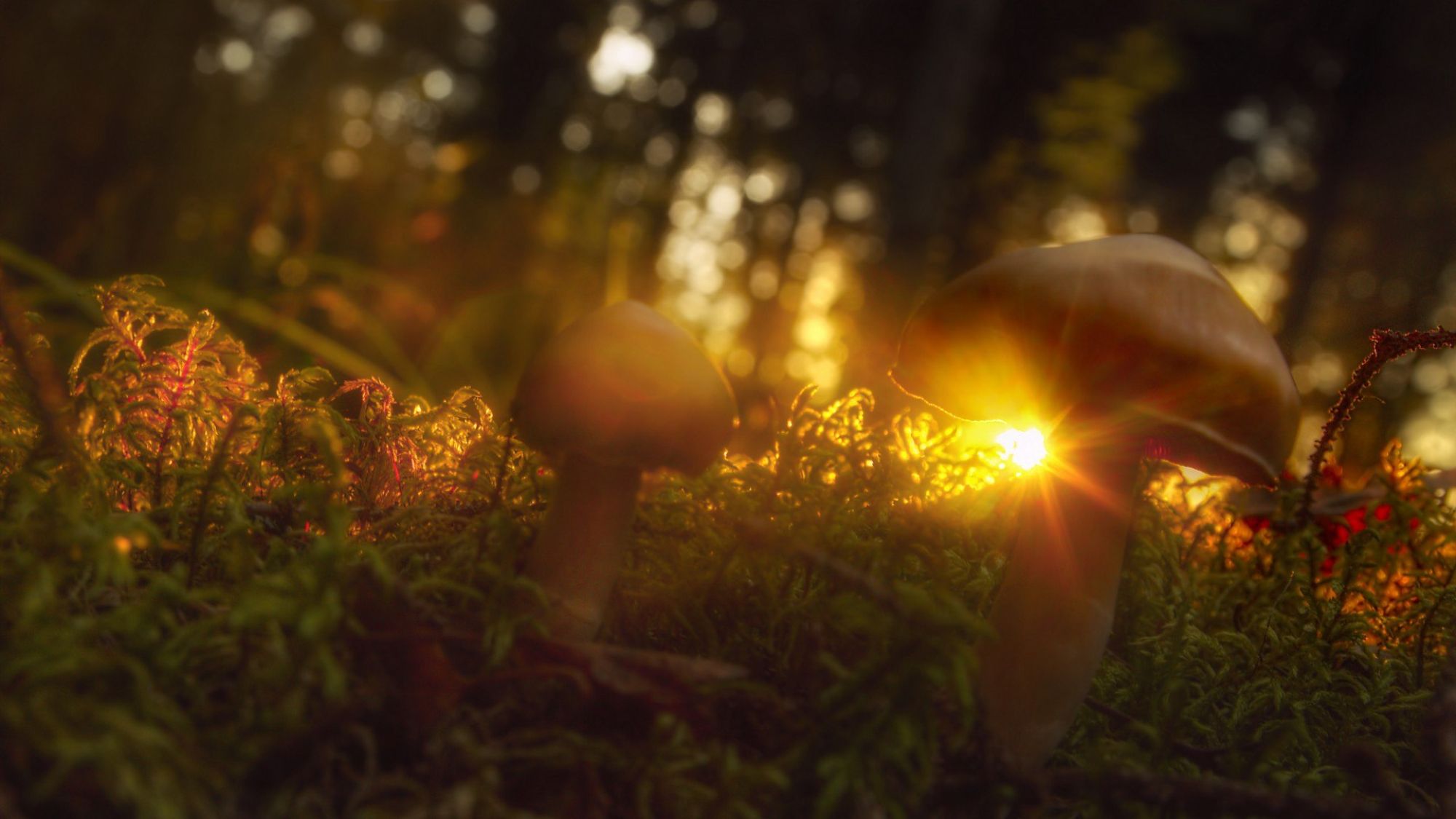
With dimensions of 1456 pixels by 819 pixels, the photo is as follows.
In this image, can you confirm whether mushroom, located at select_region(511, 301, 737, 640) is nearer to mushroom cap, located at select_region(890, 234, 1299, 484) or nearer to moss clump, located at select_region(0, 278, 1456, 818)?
moss clump, located at select_region(0, 278, 1456, 818)

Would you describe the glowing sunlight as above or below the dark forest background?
below

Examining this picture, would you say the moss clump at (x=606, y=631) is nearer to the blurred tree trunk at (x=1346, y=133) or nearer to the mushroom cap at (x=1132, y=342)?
the mushroom cap at (x=1132, y=342)

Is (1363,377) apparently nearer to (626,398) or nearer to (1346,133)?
(626,398)

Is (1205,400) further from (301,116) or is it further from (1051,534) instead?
(301,116)

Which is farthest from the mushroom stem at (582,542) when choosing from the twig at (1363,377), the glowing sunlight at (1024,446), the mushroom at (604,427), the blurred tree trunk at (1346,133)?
the blurred tree trunk at (1346,133)

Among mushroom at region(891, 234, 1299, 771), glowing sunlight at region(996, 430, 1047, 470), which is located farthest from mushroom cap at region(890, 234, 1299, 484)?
glowing sunlight at region(996, 430, 1047, 470)

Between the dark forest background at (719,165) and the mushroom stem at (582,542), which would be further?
the dark forest background at (719,165)

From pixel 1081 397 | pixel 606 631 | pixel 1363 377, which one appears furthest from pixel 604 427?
pixel 1363 377

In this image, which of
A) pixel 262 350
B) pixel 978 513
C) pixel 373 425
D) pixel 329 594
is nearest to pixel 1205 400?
pixel 978 513
